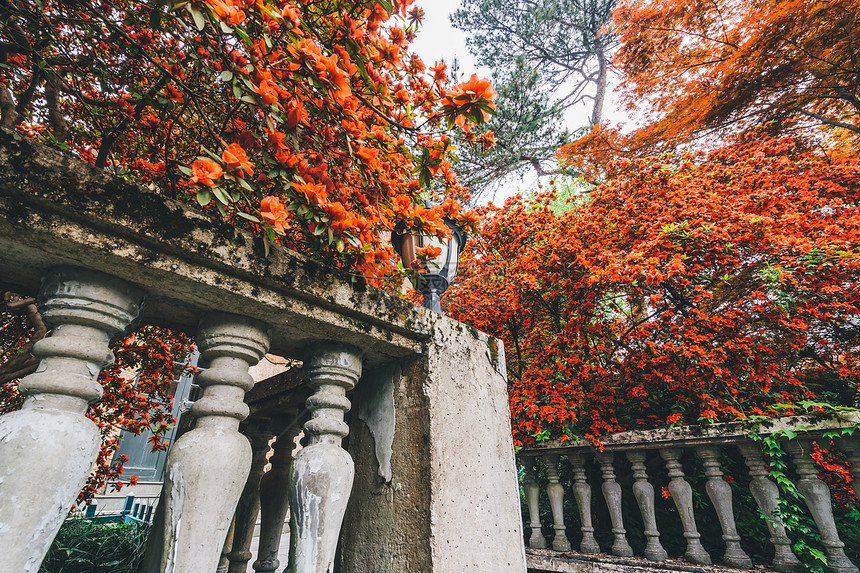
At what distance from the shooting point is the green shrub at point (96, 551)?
7.32 feet

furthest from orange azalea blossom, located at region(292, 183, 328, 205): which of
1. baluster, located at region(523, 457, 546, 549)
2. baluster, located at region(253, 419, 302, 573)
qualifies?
baluster, located at region(523, 457, 546, 549)

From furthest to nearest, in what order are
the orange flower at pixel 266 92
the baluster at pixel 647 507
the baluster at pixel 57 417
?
the baluster at pixel 647 507 → the orange flower at pixel 266 92 → the baluster at pixel 57 417

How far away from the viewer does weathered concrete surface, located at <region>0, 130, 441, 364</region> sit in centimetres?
73

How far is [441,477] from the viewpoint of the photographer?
1.09m

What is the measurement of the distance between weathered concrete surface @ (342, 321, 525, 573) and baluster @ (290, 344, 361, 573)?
0.20 m

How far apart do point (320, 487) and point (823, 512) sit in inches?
99.6

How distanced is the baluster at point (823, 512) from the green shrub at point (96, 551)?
361cm

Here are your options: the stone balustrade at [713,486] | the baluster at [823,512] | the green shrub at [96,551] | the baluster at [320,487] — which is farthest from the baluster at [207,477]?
the baluster at [823,512]

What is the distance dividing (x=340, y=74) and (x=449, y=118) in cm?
33

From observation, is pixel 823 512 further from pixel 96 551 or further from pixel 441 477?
pixel 96 551

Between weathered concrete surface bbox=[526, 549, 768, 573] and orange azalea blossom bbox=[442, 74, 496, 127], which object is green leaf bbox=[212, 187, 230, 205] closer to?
orange azalea blossom bbox=[442, 74, 496, 127]

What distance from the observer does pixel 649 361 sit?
12.5 ft

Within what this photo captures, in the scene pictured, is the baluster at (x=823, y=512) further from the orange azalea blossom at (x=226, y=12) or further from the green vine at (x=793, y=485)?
the orange azalea blossom at (x=226, y=12)

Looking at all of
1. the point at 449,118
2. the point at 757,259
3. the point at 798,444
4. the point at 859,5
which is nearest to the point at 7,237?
the point at 449,118
